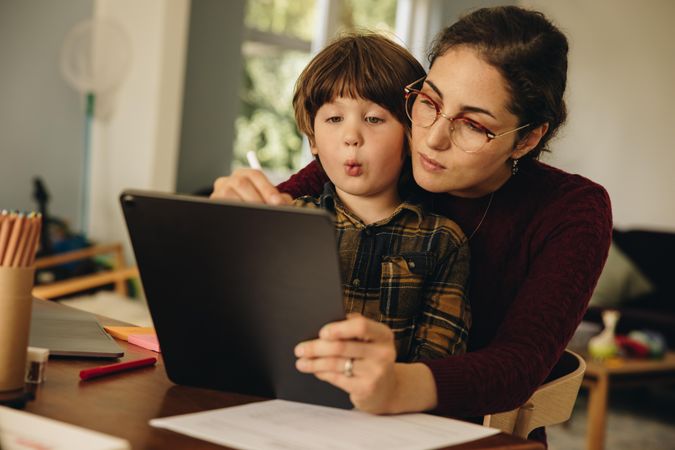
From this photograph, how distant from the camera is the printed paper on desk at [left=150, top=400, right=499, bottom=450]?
2.89 ft

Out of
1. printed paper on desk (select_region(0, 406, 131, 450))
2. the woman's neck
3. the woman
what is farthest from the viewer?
the woman's neck

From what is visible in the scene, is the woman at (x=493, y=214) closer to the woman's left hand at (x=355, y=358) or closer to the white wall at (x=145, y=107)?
the woman's left hand at (x=355, y=358)

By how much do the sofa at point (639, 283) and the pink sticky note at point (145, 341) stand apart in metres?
4.00

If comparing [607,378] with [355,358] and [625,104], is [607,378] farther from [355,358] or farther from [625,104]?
[625,104]

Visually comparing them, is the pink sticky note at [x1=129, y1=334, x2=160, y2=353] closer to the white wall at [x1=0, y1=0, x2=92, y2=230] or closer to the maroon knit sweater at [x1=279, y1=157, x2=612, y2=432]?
the maroon knit sweater at [x1=279, y1=157, x2=612, y2=432]

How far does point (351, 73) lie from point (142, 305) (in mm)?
2657

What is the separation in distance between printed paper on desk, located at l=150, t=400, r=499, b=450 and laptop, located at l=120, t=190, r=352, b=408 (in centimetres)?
4

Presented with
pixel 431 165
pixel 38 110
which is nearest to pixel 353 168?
pixel 431 165

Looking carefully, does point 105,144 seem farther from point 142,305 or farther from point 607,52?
point 607,52

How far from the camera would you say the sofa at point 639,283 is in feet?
15.9

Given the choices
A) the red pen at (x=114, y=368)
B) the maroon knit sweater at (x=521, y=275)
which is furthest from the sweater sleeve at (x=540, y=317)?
the red pen at (x=114, y=368)

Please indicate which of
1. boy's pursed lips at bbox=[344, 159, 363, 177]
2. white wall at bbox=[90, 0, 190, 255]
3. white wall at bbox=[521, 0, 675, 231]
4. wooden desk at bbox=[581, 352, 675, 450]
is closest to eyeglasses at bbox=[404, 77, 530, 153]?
boy's pursed lips at bbox=[344, 159, 363, 177]

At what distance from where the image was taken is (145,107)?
433 centimetres

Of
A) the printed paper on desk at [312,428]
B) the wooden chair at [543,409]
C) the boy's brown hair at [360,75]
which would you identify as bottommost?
the wooden chair at [543,409]
